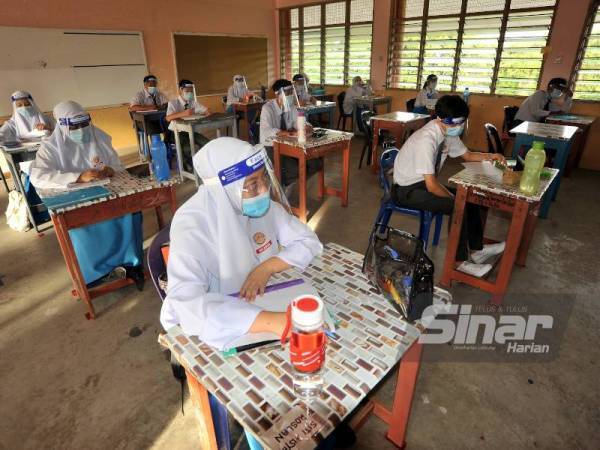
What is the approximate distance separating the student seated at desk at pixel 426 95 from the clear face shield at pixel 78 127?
16.3 feet

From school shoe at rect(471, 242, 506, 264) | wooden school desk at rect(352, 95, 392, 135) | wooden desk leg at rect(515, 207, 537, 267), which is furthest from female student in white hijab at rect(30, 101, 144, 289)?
wooden school desk at rect(352, 95, 392, 135)

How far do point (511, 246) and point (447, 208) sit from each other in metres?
0.50

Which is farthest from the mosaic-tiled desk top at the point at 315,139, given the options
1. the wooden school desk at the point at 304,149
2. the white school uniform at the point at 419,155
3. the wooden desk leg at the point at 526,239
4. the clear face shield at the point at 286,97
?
the wooden desk leg at the point at 526,239

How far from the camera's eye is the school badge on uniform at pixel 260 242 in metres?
1.43

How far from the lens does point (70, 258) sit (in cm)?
218

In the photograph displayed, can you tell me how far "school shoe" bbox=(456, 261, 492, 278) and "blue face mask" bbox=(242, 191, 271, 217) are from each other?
6.06 ft

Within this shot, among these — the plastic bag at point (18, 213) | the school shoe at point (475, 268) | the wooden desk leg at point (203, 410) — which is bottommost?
the school shoe at point (475, 268)

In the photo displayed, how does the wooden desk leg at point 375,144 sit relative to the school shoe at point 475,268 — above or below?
above

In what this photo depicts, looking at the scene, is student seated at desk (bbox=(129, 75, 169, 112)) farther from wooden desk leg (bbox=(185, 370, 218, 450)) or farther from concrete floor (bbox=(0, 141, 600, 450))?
wooden desk leg (bbox=(185, 370, 218, 450))

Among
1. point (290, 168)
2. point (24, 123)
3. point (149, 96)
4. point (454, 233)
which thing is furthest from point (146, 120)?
point (454, 233)

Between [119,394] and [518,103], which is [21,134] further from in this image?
[518,103]

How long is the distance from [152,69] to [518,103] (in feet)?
20.7

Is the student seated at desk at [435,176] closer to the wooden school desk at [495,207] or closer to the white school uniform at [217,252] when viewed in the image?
the wooden school desk at [495,207]

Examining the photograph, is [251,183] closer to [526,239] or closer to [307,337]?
[307,337]
